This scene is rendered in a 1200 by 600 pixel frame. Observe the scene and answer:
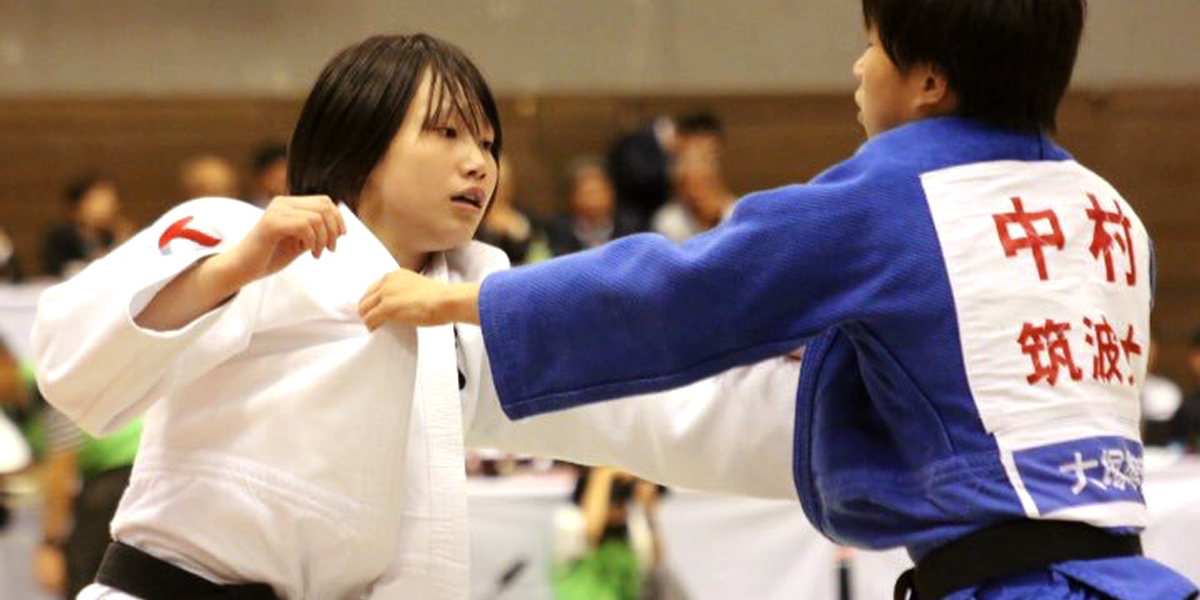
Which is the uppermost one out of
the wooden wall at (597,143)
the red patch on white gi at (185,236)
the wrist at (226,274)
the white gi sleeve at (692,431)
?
the red patch on white gi at (185,236)

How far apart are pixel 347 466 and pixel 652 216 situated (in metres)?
5.85

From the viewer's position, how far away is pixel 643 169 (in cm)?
838

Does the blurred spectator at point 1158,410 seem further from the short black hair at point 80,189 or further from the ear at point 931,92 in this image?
the short black hair at point 80,189

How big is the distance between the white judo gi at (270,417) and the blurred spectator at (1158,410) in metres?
4.52

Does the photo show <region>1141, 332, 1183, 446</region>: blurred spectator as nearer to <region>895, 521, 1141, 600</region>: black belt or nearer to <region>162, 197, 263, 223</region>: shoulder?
<region>895, 521, 1141, 600</region>: black belt

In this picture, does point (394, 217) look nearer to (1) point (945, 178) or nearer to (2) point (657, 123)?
(1) point (945, 178)

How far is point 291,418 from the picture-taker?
238cm

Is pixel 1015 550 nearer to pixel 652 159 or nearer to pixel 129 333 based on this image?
pixel 129 333

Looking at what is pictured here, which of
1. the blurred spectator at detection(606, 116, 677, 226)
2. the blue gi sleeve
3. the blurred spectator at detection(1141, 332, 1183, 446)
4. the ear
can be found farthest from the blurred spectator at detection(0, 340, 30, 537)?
the blurred spectator at detection(1141, 332, 1183, 446)

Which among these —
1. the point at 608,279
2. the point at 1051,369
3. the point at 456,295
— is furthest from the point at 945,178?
the point at 456,295

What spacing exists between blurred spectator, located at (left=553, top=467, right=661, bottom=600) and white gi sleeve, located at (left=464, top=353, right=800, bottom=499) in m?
2.15

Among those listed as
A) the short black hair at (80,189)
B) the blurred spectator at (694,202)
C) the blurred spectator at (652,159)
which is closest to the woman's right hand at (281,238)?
the blurred spectator at (694,202)

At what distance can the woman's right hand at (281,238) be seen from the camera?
2.26 metres

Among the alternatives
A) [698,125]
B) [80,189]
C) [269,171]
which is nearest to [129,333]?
[269,171]
